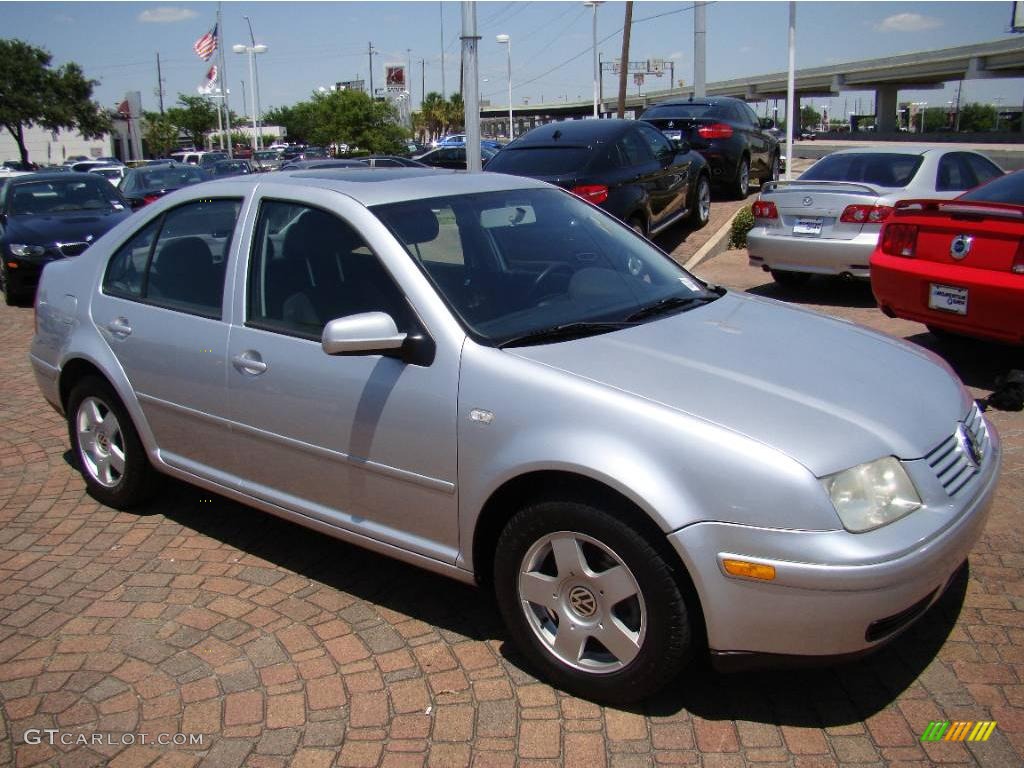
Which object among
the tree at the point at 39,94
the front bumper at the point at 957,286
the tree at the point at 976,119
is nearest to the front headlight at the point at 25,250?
the front bumper at the point at 957,286

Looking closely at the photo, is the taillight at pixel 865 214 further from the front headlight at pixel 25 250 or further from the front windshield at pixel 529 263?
the front headlight at pixel 25 250

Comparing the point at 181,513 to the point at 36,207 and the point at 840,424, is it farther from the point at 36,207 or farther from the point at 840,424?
the point at 36,207

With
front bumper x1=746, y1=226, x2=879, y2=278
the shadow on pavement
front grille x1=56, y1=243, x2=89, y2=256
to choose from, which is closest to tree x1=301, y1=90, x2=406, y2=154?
front grille x1=56, y1=243, x2=89, y2=256

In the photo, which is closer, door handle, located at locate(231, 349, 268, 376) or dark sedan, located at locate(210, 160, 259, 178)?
door handle, located at locate(231, 349, 268, 376)

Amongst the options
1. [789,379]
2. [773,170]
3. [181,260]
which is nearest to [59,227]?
[181,260]

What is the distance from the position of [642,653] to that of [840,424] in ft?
3.09

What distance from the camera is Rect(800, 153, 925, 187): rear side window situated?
942 centimetres

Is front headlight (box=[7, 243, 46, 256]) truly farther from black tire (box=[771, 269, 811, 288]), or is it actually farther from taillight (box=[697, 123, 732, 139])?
taillight (box=[697, 123, 732, 139])

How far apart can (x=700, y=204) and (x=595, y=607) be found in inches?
431

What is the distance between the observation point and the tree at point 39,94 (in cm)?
5222

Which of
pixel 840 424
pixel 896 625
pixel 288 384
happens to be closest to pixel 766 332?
pixel 840 424

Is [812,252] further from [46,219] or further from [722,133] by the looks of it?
[46,219]

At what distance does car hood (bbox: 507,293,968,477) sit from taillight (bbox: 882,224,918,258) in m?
3.32

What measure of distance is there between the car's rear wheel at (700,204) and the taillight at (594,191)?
3.52 m
